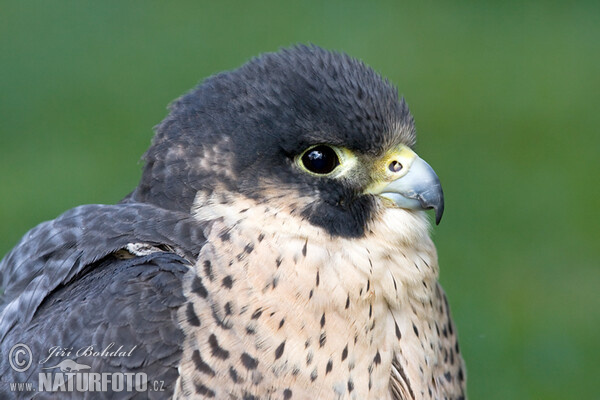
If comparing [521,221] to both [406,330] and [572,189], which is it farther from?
[406,330]

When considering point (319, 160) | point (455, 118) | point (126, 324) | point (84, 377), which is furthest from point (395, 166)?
point (455, 118)

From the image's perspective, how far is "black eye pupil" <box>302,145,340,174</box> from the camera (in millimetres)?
3320

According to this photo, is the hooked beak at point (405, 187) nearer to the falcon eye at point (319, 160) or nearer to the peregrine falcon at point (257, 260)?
the peregrine falcon at point (257, 260)

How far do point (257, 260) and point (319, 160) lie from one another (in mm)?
406

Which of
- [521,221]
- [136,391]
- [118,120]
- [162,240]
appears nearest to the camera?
[136,391]

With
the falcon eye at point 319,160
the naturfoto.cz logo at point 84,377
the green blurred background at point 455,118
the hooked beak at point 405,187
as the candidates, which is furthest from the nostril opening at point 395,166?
the green blurred background at point 455,118

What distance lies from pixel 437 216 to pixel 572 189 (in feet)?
17.0

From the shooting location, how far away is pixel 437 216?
3.46 m

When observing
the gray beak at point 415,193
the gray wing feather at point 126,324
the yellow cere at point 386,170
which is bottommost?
the gray wing feather at point 126,324

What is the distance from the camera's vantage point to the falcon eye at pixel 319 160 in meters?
3.32

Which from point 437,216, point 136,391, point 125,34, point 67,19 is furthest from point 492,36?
point 136,391

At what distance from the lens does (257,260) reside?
3232mm

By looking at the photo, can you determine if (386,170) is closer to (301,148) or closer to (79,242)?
(301,148)

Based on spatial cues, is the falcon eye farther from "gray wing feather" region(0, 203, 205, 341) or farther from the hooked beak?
"gray wing feather" region(0, 203, 205, 341)
